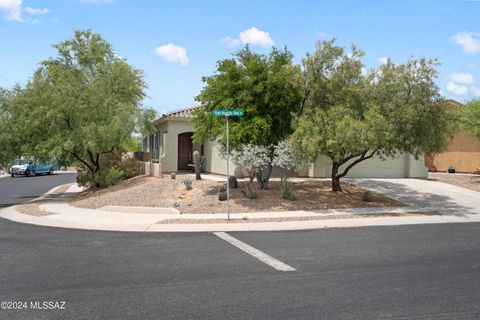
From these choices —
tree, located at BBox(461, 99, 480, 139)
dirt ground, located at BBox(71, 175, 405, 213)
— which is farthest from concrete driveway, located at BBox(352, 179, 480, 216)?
tree, located at BBox(461, 99, 480, 139)

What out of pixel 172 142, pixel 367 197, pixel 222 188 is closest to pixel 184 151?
pixel 172 142

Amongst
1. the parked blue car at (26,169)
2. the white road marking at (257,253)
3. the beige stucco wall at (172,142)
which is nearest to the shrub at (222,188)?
the white road marking at (257,253)

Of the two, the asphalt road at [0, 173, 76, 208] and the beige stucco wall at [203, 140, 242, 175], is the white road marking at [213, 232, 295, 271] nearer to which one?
the beige stucco wall at [203, 140, 242, 175]

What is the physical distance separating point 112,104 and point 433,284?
63.4 ft

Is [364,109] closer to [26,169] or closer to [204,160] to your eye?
[204,160]

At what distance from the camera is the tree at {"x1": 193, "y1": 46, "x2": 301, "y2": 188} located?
1677cm

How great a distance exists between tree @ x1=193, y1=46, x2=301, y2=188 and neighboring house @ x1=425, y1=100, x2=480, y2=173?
57.6ft

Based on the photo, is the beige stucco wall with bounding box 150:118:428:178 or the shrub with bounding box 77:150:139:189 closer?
the shrub with bounding box 77:150:139:189

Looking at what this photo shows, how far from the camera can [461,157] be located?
1254 inches

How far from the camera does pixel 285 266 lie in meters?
8.09

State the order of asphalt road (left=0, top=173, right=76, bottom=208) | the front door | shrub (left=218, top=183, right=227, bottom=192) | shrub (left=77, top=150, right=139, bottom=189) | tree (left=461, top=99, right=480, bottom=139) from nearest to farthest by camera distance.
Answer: shrub (left=218, top=183, right=227, bottom=192)
asphalt road (left=0, top=173, right=76, bottom=208)
shrub (left=77, top=150, right=139, bottom=189)
tree (left=461, top=99, right=480, bottom=139)
the front door

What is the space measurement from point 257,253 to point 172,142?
19291 mm

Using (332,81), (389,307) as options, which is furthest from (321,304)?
(332,81)

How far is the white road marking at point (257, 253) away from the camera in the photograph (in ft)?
26.5
